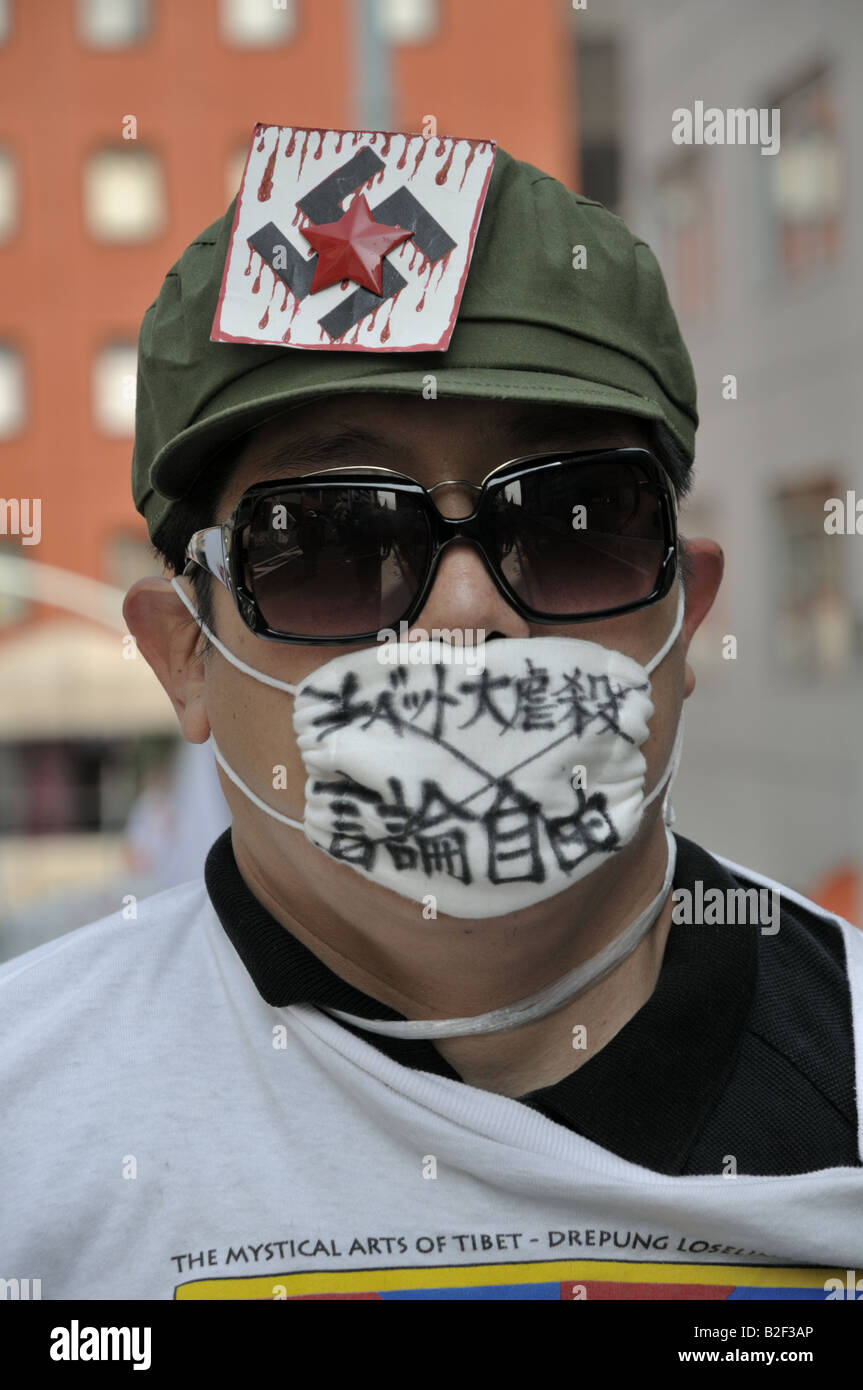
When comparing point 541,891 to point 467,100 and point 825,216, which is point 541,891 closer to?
point 825,216

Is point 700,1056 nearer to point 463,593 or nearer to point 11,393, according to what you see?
point 463,593

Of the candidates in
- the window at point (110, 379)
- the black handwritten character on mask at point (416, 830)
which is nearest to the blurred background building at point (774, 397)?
the black handwritten character on mask at point (416, 830)

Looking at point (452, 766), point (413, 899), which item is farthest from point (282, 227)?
point (413, 899)

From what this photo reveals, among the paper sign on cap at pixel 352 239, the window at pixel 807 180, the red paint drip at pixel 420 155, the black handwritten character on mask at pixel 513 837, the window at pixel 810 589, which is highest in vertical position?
the window at pixel 807 180

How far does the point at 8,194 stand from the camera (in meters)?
21.6

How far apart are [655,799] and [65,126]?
22.3 metres

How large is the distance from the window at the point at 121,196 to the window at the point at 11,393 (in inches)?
87.1

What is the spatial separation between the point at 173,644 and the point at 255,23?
21372mm

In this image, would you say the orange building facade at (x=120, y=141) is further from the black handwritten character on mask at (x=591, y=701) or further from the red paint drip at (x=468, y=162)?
the black handwritten character on mask at (x=591, y=701)

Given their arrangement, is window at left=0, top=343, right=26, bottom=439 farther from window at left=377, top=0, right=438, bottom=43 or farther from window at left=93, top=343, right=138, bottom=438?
window at left=377, top=0, right=438, bottom=43

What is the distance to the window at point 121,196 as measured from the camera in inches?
875

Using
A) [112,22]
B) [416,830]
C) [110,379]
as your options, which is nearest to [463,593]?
[416,830]

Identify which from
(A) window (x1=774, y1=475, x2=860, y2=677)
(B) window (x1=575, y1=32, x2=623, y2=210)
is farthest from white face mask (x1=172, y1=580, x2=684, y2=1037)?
(B) window (x1=575, y1=32, x2=623, y2=210)

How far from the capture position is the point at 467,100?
20.0 meters
